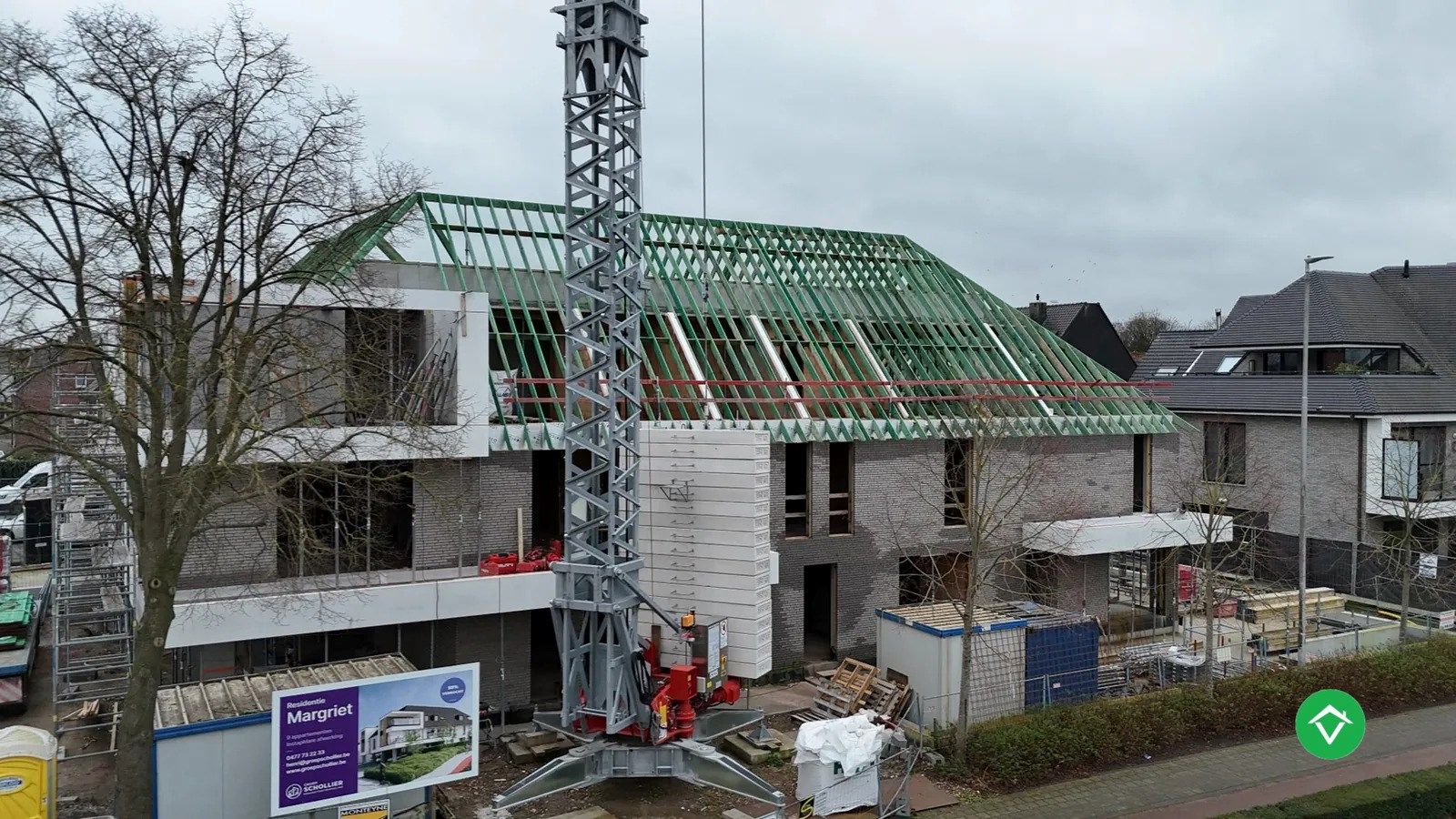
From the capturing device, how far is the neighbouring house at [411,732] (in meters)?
13.2

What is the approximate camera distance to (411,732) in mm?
13562

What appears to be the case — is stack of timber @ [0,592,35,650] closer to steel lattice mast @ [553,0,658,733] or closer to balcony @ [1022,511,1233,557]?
steel lattice mast @ [553,0,658,733]

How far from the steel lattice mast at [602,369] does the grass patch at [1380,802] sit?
29.8 feet

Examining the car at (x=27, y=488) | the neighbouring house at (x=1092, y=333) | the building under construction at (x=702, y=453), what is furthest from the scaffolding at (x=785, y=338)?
the neighbouring house at (x=1092, y=333)

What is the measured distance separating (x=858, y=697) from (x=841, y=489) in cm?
599

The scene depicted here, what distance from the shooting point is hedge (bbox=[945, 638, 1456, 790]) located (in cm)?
1642

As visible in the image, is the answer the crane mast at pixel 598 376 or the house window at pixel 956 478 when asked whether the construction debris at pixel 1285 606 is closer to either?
the house window at pixel 956 478

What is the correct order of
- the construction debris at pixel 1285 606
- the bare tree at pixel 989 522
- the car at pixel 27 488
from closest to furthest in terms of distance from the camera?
the bare tree at pixel 989 522 → the construction debris at pixel 1285 606 → the car at pixel 27 488

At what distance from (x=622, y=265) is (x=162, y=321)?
20.9 feet

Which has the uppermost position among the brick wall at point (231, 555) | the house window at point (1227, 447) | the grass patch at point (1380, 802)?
the house window at point (1227, 447)

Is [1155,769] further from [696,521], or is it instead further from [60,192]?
[60,192]

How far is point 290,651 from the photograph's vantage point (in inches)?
715

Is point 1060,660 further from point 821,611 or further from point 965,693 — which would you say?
point 821,611

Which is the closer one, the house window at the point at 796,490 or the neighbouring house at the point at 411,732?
the neighbouring house at the point at 411,732
